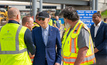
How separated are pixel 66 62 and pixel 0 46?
3.50 ft

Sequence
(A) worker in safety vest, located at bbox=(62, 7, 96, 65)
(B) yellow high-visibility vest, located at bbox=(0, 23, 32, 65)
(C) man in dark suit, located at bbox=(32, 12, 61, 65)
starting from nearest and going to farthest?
(A) worker in safety vest, located at bbox=(62, 7, 96, 65) < (B) yellow high-visibility vest, located at bbox=(0, 23, 32, 65) < (C) man in dark suit, located at bbox=(32, 12, 61, 65)

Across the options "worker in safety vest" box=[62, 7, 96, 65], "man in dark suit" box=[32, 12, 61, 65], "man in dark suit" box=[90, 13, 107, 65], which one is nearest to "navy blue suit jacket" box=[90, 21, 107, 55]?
"man in dark suit" box=[90, 13, 107, 65]

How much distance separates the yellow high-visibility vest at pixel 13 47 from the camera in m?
3.42

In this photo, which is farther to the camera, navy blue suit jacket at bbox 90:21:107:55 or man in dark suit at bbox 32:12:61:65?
navy blue suit jacket at bbox 90:21:107:55

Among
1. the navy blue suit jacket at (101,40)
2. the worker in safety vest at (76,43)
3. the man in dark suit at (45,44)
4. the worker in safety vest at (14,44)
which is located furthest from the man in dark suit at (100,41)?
the worker in safety vest at (14,44)

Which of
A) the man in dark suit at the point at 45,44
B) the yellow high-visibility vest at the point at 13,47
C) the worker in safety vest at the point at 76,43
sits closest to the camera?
the worker in safety vest at the point at 76,43

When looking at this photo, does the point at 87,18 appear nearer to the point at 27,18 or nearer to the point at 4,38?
the point at 27,18

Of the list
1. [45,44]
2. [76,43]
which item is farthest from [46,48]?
[76,43]

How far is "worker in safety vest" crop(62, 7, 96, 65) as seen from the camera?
326cm

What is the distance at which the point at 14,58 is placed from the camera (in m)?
3.41

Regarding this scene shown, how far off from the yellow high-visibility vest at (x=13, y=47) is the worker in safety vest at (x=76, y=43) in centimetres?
66

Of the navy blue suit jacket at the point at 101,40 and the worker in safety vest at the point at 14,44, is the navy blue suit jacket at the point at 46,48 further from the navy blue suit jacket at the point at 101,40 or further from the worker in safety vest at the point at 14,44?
the navy blue suit jacket at the point at 101,40

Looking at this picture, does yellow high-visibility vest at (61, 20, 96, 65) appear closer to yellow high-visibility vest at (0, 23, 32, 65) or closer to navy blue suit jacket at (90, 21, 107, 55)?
yellow high-visibility vest at (0, 23, 32, 65)

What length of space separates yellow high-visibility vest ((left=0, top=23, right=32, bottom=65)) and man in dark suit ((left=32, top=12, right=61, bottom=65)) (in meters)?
0.81
